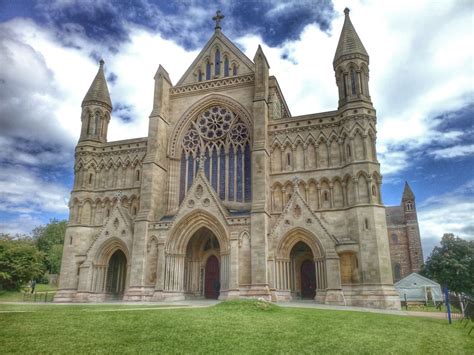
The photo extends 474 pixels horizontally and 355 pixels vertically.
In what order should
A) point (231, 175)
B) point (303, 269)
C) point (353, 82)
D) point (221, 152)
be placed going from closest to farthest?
1. point (303, 269)
2. point (353, 82)
3. point (231, 175)
4. point (221, 152)

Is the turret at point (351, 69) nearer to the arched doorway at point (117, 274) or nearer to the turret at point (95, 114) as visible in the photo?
the turret at point (95, 114)

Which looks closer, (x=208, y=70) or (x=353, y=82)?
(x=353, y=82)

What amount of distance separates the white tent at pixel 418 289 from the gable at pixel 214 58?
2990 cm

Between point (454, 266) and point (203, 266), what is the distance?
1443 inches

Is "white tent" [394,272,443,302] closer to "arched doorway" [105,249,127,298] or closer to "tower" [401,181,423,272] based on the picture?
"tower" [401,181,423,272]

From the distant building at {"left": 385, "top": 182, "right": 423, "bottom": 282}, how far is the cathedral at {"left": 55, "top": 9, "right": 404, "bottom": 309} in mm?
46897

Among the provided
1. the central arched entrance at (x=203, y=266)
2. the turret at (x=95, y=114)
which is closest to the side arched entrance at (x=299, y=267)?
the central arched entrance at (x=203, y=266)

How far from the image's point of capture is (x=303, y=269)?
31359 mm

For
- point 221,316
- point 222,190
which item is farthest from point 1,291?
point 221,316

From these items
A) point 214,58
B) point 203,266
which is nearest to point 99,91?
point 214,58

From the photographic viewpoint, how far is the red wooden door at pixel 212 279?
32.8 metres

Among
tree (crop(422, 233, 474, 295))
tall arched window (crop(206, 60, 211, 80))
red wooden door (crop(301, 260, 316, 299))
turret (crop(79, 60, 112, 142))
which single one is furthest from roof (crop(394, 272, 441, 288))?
turret (crop(79, 60, 112, 142))

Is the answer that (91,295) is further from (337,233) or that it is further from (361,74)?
(361,74)

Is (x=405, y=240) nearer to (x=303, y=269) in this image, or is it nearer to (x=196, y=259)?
(x=303, y=269)
